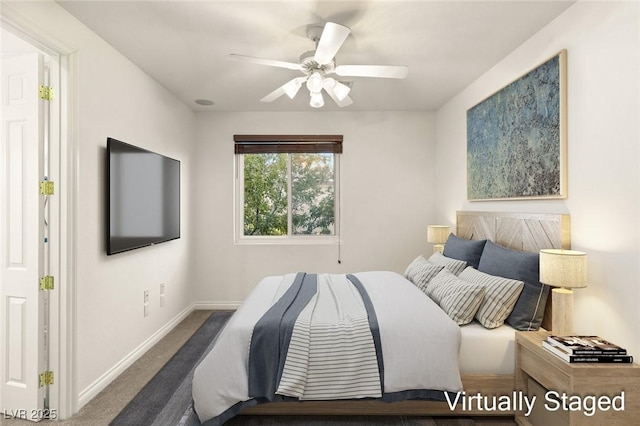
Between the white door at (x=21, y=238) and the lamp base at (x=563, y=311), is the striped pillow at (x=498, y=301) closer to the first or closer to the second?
the lamp base at (x=563, y=311)

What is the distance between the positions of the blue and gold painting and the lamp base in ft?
2.17

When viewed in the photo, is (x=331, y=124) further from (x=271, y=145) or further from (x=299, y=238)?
(x=299, y=238)

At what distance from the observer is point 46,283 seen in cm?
212

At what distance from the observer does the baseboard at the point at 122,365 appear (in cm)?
228

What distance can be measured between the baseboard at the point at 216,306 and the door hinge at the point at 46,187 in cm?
265

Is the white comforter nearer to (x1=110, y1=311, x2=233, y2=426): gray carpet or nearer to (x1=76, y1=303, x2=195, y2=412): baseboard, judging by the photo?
(x1=110, y1=311, x2=233, y2=426): gray carpet

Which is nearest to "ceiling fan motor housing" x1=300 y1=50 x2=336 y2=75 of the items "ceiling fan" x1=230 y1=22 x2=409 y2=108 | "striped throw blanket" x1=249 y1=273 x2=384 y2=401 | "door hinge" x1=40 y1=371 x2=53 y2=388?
"ceiling fan" x1=230 y1=22 x2=409 y2=108

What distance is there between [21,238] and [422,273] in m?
2.98

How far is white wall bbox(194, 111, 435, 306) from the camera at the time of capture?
173 inches

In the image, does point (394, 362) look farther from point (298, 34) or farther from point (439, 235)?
point (298, 34)

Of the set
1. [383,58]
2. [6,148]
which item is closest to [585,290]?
[383,58]

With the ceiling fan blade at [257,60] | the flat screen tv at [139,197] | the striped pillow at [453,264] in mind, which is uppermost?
the ceiling fan blade at [257,60]

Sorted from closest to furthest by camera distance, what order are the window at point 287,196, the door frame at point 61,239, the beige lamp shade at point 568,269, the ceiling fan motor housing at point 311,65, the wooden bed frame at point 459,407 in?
the beige lamp shade at point 568,269 < the wooden bed frame at point 459,407 < the door frame at point 61,239 < the ceiling fan motor housing at point 311,65 < the window at point 287,196

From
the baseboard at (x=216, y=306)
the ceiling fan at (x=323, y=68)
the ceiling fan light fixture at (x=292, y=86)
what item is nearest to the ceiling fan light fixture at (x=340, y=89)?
the ceiling fan at (x=323, y=68)
